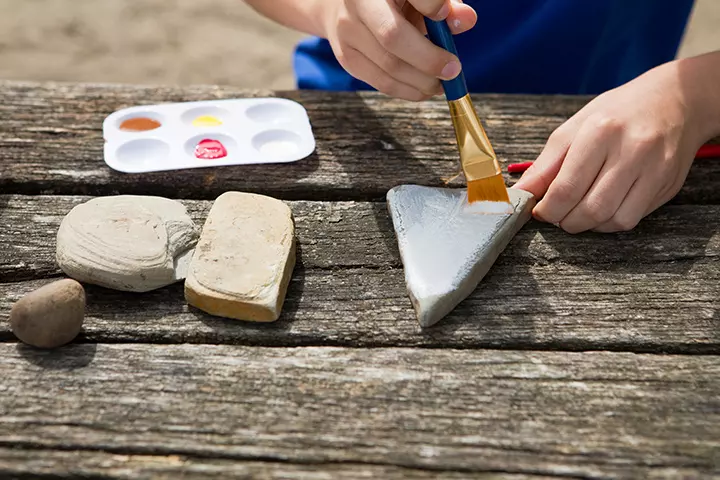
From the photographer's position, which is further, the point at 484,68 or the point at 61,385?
the point at 484,68

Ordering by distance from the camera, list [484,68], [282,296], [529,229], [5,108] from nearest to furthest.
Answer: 1. [282,296]
2. [529,229]
3. [5,108]
4. [484,68]

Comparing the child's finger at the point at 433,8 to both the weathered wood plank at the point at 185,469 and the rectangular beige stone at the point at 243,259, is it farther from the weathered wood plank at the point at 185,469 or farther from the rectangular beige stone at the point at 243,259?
the weathered wood plank at the point at 185,469

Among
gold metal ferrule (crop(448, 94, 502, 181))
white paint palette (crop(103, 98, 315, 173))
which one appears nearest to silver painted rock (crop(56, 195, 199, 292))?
white paint palette (crop(103, 98, 315, 173))

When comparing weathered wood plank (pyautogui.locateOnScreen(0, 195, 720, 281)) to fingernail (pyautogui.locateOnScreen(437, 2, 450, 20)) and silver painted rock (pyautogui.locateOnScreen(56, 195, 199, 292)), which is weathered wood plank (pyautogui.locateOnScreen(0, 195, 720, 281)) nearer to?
silver painted rock (pyautogui.locateOnScreen(56, 195, 199, 292))

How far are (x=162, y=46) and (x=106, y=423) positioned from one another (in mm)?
2377

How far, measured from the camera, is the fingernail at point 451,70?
93cm

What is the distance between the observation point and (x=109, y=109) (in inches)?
47.9

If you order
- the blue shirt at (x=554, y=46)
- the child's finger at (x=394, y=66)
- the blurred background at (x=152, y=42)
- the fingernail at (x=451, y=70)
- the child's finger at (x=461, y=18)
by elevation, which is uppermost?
the child's finger at (x=461, y=18)

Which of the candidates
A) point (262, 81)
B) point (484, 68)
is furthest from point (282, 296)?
point (262, 81)

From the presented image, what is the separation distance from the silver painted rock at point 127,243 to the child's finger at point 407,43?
37 centimetres

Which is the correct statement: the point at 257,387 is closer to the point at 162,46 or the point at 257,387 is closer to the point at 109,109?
the point at 109,109

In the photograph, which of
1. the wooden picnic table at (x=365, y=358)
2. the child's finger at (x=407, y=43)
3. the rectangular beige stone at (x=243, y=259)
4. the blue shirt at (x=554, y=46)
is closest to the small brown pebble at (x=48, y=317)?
the wooden picnic table at (x=365, y=358)

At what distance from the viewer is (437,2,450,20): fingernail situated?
89cm

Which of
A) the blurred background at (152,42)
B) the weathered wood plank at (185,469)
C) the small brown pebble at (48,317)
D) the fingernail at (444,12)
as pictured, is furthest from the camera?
the blurred background at (152,42)
